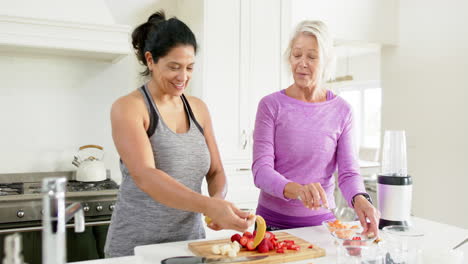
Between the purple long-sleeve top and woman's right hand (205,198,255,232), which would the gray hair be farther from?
woman's right hand (205,198,255,232)

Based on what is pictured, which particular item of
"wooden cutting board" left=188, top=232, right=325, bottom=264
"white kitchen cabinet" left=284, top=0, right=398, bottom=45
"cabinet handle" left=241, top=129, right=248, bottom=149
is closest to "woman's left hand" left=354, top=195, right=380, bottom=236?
"wooden cutting board" left=188, top=232, right=325, bottom=264

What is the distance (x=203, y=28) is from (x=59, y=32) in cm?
87

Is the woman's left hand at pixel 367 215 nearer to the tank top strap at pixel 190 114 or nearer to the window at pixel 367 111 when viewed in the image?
the tank top strap at pixel 190 114

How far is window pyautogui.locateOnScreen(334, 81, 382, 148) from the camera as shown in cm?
824

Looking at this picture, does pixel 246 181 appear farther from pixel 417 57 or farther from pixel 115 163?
pixel 417 57

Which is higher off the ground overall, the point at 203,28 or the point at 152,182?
the point at 203,28

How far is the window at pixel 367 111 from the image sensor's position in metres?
8.24

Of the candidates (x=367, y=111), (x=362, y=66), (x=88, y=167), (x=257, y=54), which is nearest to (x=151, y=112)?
(x=88, y=167)

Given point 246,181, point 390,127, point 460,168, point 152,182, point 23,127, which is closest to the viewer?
point 152,182

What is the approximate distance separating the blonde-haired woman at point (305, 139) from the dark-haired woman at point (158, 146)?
248 millimetres

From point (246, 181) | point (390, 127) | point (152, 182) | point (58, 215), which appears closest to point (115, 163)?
point (246, 181)

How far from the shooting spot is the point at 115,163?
299 cm

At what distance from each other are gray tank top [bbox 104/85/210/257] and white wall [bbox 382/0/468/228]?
2.88 metres

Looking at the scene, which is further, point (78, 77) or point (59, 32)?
point (78, 77)
